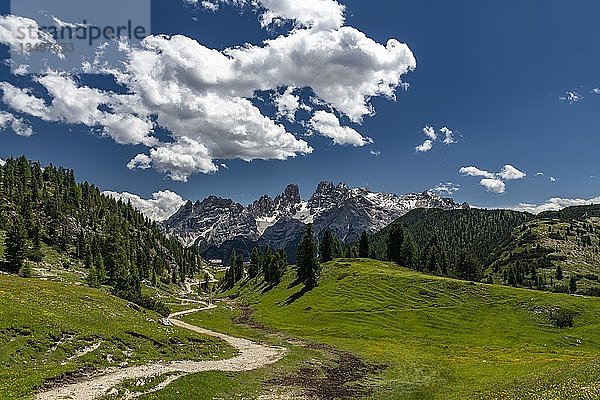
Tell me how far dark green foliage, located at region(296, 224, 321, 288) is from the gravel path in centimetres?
7734

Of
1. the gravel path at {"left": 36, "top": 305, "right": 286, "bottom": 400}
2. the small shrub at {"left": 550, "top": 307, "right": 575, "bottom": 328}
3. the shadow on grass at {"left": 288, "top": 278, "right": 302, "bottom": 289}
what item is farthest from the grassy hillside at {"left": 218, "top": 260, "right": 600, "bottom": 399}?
the gravel path at {"left": 36, "top": 305, "right": 286, "bottom": 400}

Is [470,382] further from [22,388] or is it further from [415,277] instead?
[415,277]

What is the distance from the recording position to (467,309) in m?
109

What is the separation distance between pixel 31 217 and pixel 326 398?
199814 mm

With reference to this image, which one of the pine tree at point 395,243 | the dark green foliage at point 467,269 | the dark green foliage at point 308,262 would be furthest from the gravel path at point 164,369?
the dark green foliage at point 467,269

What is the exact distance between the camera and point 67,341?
141 ft

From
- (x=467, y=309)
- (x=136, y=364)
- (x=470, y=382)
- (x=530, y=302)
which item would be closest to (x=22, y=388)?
(x=136, y=364)

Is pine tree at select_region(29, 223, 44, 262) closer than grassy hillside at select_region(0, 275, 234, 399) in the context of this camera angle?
No

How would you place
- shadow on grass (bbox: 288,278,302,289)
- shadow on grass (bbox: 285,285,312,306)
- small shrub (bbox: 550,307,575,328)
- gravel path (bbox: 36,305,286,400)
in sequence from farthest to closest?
shadow on grass (bbox: 288,278,302,289), shadow on grass (bbox: 285,285,312,306), small shrub (bbox: 550,307,575,328), gravel path (bbox: 36,305,286,400)

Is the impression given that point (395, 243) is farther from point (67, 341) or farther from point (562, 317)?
point (67, 341)

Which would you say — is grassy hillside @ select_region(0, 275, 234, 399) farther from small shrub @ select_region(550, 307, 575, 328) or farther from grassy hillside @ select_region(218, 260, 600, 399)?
small shrub @ select_region(550, 307, 575, 328)

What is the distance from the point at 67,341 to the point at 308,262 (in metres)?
108

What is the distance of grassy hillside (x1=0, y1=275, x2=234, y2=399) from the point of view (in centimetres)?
3548

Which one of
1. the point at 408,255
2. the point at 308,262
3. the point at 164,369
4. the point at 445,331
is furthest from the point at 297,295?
the point at 164,369
